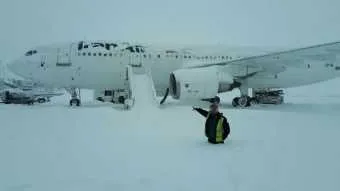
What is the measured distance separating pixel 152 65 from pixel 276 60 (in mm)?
5906

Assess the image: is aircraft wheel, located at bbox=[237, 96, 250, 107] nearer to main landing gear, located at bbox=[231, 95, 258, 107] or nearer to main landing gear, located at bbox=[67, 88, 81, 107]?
main landing gear, located at bbox=[231, 95, 258, 107]

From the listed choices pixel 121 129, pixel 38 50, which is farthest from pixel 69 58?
pixel 121 129

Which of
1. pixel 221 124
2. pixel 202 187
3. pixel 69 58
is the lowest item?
pixel 202 187

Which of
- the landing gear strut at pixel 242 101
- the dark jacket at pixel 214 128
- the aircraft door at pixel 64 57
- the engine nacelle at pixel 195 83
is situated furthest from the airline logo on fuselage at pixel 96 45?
the dark jacket at pixel 214 128

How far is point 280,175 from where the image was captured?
432 centimetres

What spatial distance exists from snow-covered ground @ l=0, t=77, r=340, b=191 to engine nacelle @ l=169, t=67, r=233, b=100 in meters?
6.19

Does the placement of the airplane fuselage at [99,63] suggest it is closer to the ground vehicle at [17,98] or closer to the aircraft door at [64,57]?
the aircraft door at [64,57]

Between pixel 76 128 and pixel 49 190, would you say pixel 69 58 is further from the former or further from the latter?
pixel 49 190

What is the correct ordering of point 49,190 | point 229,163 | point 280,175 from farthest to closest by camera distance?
point 229,163 → point 280,175 → point 49,190

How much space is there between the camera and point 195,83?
14.8 meters

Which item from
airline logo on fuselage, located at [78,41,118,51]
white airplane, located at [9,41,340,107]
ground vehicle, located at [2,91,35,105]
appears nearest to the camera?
white airplane, located at [9,41,340,107]

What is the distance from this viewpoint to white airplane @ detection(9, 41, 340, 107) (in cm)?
1545

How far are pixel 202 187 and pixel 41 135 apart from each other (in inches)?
169

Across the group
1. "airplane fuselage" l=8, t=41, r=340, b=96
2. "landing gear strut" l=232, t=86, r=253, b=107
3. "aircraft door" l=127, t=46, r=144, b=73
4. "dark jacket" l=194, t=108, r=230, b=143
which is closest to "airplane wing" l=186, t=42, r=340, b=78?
"airplane fuselage" l=8, t=41, r=340, b=96
